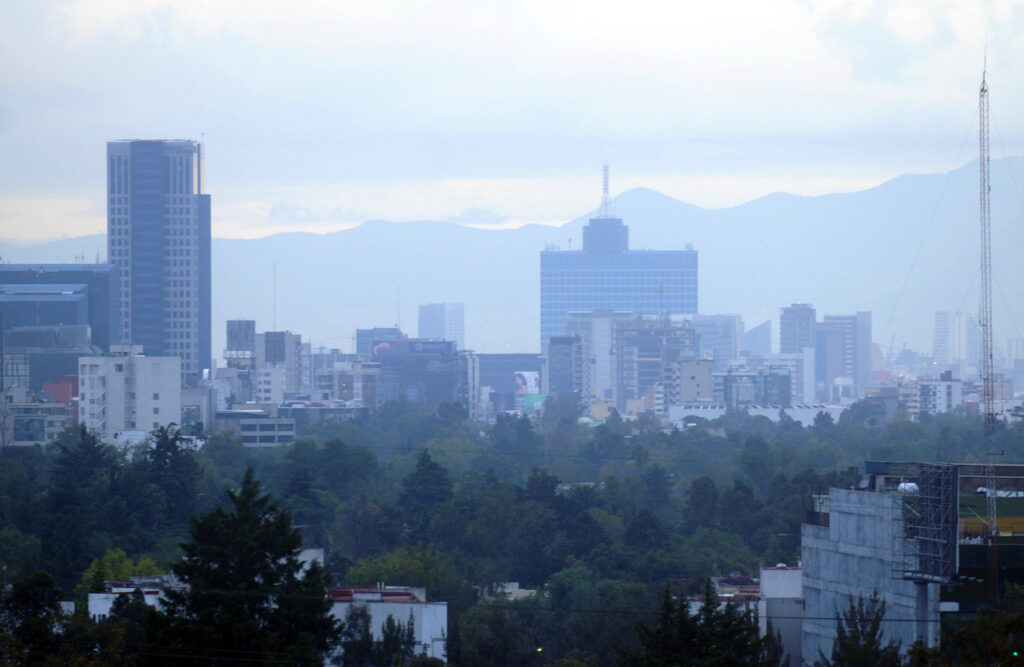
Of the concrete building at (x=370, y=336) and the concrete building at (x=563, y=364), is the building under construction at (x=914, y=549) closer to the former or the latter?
the concrete building at (x=563, y=364)

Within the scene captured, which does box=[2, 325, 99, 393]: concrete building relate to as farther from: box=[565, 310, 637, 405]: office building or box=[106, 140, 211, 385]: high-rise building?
box=[565, 310, 637, 405]: office building

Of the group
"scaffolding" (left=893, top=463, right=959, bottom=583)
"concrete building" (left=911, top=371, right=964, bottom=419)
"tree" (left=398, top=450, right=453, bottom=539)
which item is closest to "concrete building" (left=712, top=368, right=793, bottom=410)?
"concrete building" (left=911, top=371, right=964, bottom=419)

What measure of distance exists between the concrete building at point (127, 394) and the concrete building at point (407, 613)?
174 ft

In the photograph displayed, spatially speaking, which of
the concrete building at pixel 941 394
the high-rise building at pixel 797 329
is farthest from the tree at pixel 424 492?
the high-rise building at pixel 797 329

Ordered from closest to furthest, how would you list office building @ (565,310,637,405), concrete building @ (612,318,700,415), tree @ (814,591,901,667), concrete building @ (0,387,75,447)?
tree @ (814,591,901,667), concrete building @ (0,387,75,447), concrete building @ (612,318,700,415), office building @ (565,310,637,405)

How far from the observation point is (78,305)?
13388cm

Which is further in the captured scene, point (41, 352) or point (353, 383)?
point (353, 383)

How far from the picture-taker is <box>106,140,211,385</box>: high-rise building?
134500 millimetres

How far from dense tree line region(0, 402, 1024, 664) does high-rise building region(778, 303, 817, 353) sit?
123m

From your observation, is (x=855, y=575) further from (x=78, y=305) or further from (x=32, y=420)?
(x=78, y=305)

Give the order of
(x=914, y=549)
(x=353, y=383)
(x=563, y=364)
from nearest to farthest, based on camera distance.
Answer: (x=914, y=549) → (x=353, y=383) → (x=563, y=364)

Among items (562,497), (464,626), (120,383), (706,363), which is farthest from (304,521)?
(706,363)

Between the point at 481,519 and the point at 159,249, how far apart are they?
98.2m

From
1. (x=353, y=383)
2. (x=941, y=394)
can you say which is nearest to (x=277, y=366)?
(x=353, y=383)
